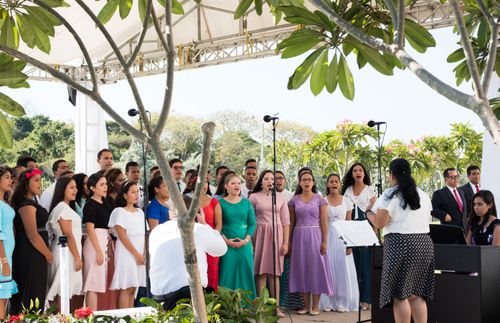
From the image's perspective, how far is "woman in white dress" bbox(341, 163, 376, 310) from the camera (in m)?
7.21

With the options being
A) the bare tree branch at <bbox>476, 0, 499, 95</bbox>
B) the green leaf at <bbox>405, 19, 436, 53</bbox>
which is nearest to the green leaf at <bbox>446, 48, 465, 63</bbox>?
the green leaf at <bbox>405, 19, 436, 53</bbox>

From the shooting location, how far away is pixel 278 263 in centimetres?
693

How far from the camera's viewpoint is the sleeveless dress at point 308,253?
6.96m

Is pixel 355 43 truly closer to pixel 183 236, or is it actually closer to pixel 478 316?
pixel 183 236

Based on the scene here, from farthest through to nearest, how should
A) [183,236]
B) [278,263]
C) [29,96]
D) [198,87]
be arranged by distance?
1. [198,87]
2. [29,96]
3. [278,263]
4. [183,236]

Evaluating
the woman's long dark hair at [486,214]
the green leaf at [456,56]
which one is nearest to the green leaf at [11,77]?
the green leaf at [456,56]

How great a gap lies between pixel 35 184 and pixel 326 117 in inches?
1834

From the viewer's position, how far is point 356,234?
216 inches

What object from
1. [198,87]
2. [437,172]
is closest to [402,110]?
[198,87]

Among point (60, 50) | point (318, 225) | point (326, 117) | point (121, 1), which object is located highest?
point (326, 117)

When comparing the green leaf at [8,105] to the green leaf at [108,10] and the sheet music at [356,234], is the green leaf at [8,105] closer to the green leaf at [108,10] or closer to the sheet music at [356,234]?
the green leaf at [108,10]

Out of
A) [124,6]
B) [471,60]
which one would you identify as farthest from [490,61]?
[124,6]

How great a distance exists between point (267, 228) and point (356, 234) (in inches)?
60.9

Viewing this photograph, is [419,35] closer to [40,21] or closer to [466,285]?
[40,21]
